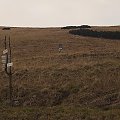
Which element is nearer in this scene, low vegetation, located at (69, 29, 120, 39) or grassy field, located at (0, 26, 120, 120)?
grassy field, located at (0, 26, 120, 120)

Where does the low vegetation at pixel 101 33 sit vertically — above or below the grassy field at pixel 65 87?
above

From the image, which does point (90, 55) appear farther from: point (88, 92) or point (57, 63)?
point (88, 92)

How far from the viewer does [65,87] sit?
28.9 metres

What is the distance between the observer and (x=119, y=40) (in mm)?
58438

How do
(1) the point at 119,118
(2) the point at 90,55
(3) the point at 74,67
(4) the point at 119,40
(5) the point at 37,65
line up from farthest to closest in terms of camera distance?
(4) the point at 119,40, (2) the point at 90,55, (5) the point at 37,65, (3) the point at 74,67, (1) the point at 119,118

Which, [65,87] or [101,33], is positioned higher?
[101,33]

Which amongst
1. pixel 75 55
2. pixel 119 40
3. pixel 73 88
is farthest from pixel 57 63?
pixel 119 40

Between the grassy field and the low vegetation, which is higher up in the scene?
the low vegetation

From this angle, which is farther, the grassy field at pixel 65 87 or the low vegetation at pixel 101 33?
the low vegetation at pixel 101 33

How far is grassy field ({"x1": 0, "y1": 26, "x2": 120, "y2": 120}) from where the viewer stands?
20.9m

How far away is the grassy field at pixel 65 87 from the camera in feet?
68.5

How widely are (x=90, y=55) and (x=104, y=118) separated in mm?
21698

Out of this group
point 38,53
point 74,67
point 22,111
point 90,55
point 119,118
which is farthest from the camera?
point 38,53

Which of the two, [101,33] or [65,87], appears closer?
[65,87]
